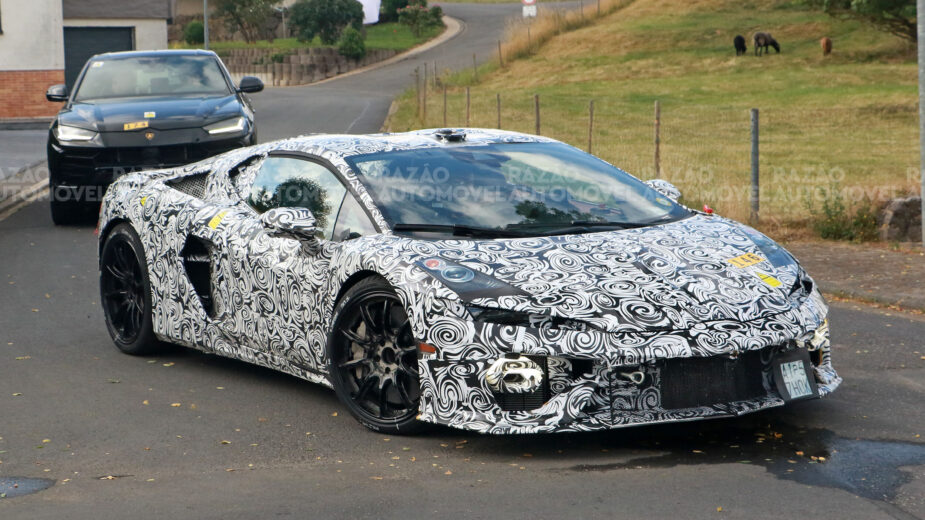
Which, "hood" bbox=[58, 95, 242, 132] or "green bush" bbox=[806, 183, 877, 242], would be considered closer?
"green bush" bbox=[806, 183, 877, 242]

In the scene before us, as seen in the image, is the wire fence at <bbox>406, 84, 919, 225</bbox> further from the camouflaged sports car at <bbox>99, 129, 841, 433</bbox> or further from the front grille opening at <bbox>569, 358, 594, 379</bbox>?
the front grille opening at <bbox>569, 358, 594, 379</bbox>

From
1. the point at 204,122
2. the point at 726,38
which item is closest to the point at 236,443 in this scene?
the point at 204,122

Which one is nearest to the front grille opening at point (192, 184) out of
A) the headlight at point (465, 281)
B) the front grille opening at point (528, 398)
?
the headlight at point (465, 281)

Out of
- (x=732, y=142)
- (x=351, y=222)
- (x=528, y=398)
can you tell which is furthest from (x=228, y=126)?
(x=732, y=142)

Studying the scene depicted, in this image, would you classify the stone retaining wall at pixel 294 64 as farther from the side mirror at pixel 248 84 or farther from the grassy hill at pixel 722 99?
the side mirror at pixel 248 84

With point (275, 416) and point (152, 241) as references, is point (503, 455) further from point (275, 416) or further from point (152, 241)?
point (152, 241)

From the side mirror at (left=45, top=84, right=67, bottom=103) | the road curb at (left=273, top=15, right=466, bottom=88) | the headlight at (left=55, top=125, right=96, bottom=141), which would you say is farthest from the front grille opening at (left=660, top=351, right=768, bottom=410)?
the road curb at (left=273, top=15, right=466, bottom=88)

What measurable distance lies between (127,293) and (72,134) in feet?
20.4

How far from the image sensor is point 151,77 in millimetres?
15008

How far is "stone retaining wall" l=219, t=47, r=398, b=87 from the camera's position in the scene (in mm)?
62844

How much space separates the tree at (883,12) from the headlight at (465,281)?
136 ft

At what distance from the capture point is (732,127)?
30922mm

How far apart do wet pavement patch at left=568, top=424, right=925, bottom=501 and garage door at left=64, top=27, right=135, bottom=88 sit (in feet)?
120

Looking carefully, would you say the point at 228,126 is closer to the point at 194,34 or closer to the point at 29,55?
the point at 29,55
